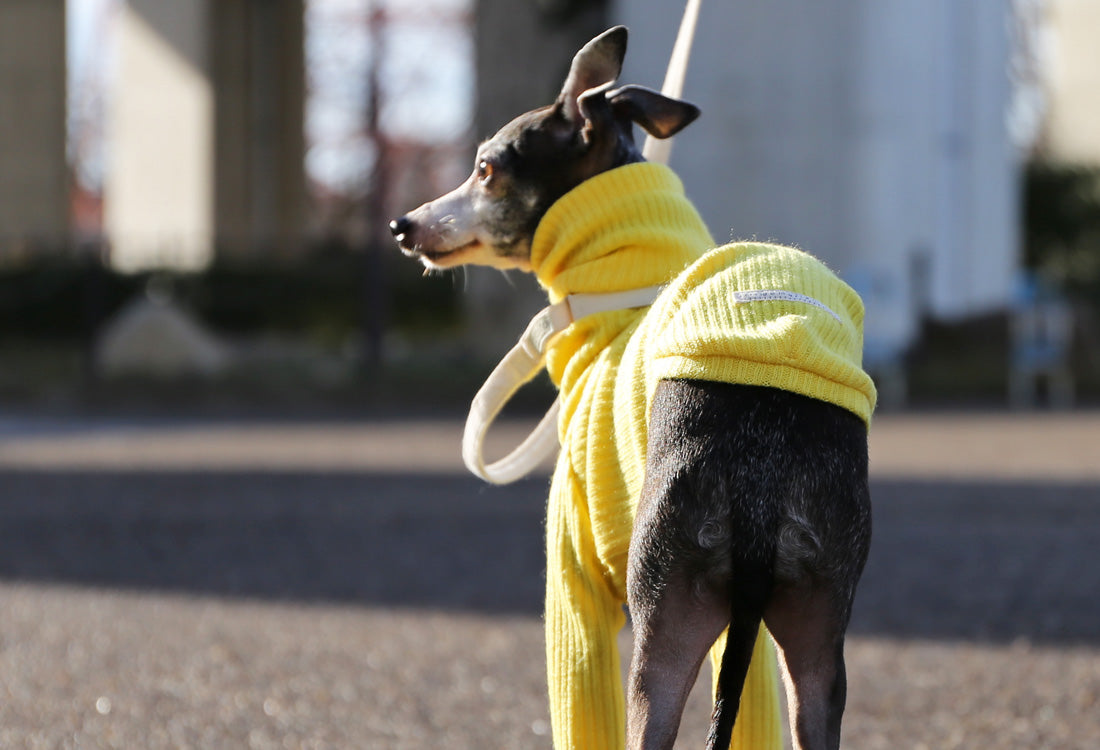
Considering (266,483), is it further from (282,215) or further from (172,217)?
(282,215)

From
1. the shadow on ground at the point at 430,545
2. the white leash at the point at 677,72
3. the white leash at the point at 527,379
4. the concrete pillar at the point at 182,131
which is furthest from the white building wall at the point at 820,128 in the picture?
the white leash at the point at 527,379

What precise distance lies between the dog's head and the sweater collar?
7 centimetres

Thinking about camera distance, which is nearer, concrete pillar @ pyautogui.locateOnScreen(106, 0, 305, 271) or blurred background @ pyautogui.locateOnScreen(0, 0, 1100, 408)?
blurred background @ pyautogui.locateOnScreen(0, 0, 1100, 408)

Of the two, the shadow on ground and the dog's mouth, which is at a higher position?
the dog's mouth

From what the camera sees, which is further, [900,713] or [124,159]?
[124,159]

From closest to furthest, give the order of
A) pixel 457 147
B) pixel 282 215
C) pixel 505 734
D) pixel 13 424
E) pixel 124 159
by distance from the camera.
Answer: pixel 505 734 → pixel 13 424 → pixel 124 159 → pixel 282 215 → pixel 457 147

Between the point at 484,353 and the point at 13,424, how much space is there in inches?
230

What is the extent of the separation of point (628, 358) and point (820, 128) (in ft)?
46.7

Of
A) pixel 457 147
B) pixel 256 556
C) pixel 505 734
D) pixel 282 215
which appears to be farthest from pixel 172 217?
pixel 505 734

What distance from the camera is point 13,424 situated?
525 inches

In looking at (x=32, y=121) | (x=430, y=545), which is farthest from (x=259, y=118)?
(x=430, y=545)

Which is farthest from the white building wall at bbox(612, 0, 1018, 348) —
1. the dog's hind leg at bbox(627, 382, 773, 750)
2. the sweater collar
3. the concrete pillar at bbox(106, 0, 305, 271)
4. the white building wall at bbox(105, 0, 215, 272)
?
the dog's hind leg at bbox(627, 382, 773, 750)

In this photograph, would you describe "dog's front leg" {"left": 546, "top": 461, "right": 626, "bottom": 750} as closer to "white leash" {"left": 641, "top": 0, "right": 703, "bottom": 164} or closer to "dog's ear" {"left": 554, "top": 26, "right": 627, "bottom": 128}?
"dog's ear" {"left": 554, "top": 26, "right": 627, "bottom": 128}

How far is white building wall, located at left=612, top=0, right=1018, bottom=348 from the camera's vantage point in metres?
15.8
